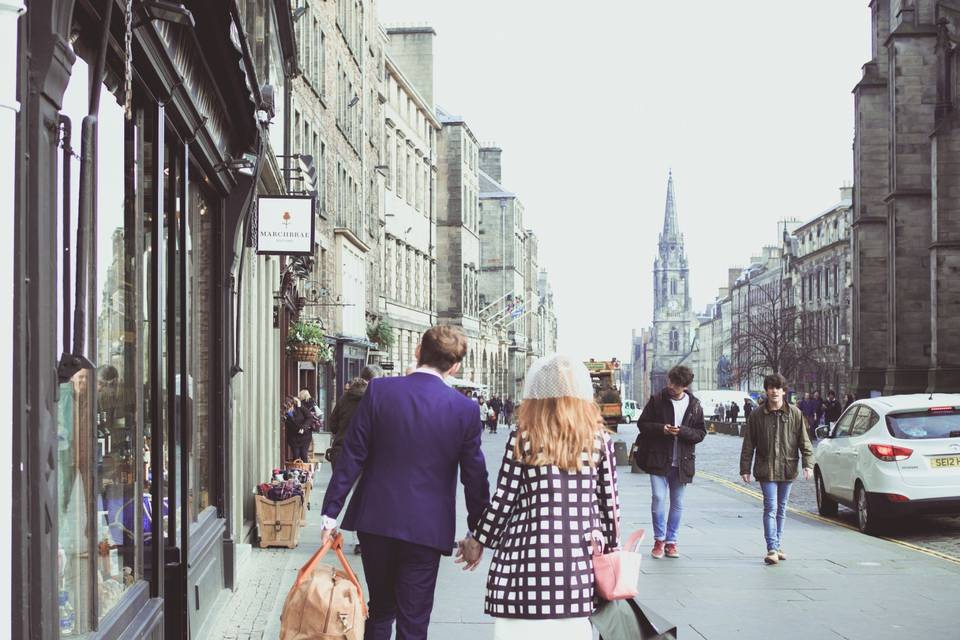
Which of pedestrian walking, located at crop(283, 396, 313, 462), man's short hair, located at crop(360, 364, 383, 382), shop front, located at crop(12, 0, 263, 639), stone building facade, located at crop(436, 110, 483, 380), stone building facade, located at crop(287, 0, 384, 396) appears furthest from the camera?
stone building facade, located at crop(436, 110, 483, 380)

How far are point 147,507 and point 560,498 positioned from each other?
2425 mm

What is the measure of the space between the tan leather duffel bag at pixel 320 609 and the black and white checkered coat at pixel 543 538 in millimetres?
579

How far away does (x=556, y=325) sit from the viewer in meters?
183

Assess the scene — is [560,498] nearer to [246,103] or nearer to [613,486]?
[613,486]

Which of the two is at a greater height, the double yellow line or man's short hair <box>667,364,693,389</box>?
man's short hair <box>667,364,693,389</box>

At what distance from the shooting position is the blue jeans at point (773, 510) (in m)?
12.2

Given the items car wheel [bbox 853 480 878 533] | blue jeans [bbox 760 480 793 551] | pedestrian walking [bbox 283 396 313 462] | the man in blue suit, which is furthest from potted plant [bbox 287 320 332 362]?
the man in blue suit

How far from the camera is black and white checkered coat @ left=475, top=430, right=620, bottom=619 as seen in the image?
17.7 feet

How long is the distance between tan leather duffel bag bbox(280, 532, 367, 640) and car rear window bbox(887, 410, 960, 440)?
419 inches

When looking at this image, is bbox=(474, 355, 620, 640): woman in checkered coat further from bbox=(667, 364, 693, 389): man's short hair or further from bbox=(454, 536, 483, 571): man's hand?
bbox=(667, 364, 693, 389): man's short hair

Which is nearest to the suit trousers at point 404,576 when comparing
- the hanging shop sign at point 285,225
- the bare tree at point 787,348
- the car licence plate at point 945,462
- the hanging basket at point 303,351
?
the hanging shop sign at point 285,225

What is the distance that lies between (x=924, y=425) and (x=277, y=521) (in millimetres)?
7229

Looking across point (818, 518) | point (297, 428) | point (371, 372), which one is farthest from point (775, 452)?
point (297, 428)

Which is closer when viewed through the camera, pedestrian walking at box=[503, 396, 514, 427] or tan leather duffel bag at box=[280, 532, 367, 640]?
tan leather duffel bag at box=[280, 532, 367, 640]
